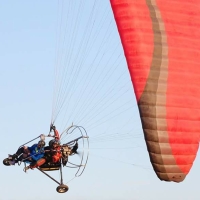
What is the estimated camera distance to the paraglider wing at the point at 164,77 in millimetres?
22656

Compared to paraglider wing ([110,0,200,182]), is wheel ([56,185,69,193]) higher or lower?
lower

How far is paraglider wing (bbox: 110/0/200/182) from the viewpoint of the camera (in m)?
22.7

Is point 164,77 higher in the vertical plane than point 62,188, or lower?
higher

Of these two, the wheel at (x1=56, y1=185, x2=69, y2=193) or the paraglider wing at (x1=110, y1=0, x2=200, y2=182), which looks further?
the wheel at (x1=56, y1=185, x2=69, y2=193)

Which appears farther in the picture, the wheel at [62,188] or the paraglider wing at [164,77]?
the wheel at [62,188]

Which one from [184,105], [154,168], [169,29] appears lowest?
[154,168]

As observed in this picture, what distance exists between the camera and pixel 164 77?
23109 millimetres

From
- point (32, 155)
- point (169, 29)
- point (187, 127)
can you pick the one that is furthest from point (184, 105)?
point (32, 155)

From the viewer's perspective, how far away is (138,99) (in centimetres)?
2259

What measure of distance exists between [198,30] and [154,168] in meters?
3.78

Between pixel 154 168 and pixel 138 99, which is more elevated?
pixel 138 99

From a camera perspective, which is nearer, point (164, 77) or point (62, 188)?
point (164, 77)

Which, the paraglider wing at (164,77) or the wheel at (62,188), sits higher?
the paraglider wing at (164,77)

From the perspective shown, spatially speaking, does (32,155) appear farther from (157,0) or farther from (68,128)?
(157,0)
